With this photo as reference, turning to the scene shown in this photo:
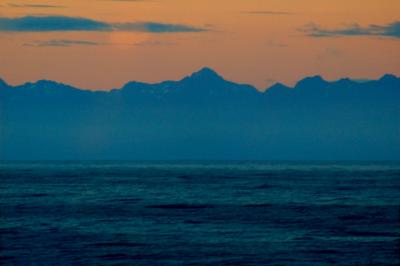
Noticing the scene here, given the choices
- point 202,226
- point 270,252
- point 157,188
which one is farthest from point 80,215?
point 157,188

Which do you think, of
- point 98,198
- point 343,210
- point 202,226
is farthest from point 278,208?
point 98,198

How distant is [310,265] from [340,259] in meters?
2.25

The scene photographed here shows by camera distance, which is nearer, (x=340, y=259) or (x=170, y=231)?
(x=340, y=259)

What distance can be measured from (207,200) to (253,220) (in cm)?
1948

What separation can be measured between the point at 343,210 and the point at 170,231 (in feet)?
60.3

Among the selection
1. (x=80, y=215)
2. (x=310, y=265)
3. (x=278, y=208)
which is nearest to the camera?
(x=310, y=265)

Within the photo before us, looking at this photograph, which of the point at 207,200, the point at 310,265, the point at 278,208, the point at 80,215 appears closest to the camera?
the point at 310,265

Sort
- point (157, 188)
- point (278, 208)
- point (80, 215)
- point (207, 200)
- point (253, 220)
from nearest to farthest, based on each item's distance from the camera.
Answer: point (253, 220) → point (80, 215) → point (278, 208) → point (207, 200) → point (157, 188)

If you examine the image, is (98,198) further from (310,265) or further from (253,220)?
(310,265)

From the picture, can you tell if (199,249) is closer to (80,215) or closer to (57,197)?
(80,215)

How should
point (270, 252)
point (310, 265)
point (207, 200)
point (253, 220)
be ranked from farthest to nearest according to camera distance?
point (207, 200) → point (253, 220) → point (270, 252) → point (310, 265)

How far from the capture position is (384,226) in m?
57.4

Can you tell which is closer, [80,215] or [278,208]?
[80,215]

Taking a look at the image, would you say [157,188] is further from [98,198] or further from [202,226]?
[202,226]
